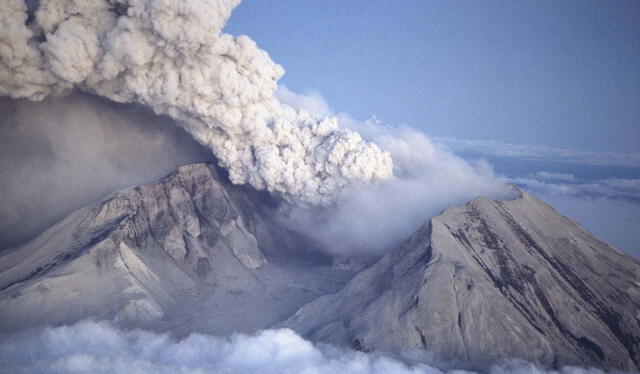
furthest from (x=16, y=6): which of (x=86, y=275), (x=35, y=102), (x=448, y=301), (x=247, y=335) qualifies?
(x=448, y=301)

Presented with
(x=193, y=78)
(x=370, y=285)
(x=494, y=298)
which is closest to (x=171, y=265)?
(x=193, y=78)

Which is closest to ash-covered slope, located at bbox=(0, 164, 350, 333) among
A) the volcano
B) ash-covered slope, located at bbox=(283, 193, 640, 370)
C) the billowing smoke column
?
the volcano

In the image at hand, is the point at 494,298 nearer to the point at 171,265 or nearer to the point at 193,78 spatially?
the point at 171,265

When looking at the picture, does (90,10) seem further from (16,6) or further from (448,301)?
(448,301)

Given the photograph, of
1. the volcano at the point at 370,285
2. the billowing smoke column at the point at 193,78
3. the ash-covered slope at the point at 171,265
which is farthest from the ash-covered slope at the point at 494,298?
the billowing smoke column at the point at 193,78

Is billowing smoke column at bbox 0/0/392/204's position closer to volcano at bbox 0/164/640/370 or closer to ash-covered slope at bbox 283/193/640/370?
volcano at bbox 0/164/640/370

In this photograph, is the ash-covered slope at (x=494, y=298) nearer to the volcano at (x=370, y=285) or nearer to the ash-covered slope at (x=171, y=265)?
the volcano at (x=370, y=285)
